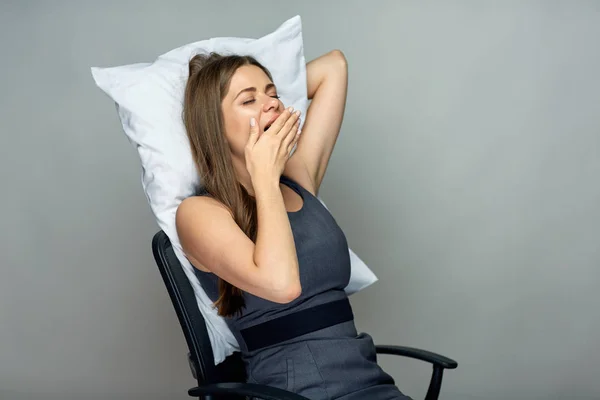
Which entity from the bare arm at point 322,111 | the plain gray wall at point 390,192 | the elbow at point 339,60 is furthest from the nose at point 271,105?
the plain gray wall at point 390,192

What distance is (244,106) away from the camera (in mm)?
1945

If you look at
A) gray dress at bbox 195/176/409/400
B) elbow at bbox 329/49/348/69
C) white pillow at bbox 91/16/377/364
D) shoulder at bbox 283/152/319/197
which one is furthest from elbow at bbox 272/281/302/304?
elbow at bbox 329/49/348/69

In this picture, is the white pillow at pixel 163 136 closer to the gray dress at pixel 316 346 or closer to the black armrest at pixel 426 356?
the gray dress at pixel 316 346

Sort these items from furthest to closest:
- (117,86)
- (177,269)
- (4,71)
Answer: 1. (4,71)
2. (117,86)
3. (177,269)

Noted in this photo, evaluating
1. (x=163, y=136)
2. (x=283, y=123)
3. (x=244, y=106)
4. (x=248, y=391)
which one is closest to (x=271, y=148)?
(x=283, y=123)

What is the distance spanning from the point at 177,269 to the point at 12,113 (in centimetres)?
173

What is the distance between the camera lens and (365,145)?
3242 millimetres

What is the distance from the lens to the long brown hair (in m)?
1.92

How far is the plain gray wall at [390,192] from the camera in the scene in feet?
10.4

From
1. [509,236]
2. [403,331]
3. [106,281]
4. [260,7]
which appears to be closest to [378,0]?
[260,7]

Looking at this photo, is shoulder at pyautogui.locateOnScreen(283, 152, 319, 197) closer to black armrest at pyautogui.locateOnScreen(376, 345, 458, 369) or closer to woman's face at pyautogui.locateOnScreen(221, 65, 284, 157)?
woman's face at pyautogui.locateOnScreen(221, 65, 284, 157)

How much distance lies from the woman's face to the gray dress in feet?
0.86

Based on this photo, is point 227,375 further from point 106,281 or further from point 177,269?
point 106,281

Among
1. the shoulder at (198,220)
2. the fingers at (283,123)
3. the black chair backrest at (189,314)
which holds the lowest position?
the black chair backrest at (189,314)
